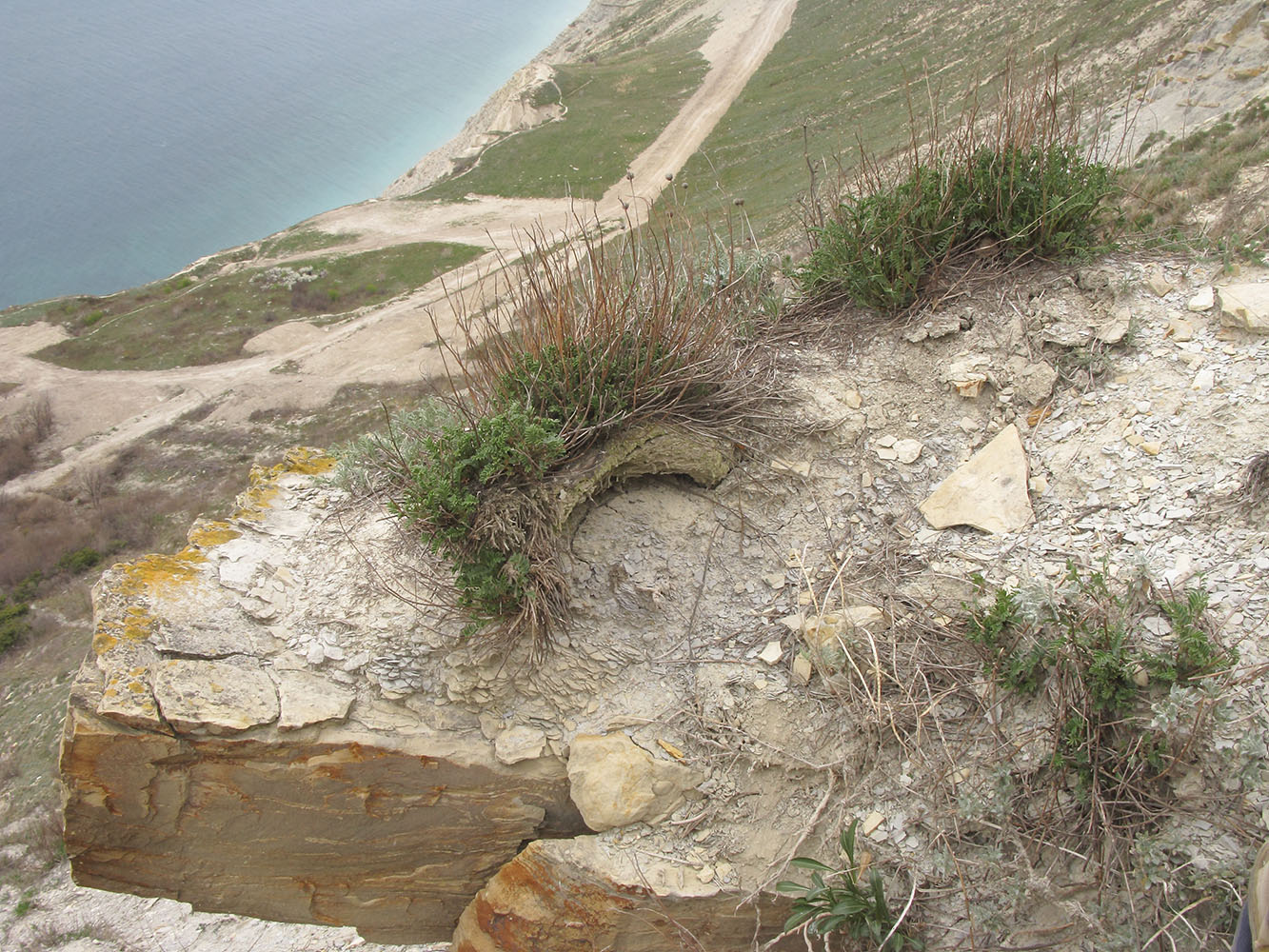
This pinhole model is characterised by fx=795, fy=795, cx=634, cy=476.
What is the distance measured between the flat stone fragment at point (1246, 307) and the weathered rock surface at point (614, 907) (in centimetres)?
361

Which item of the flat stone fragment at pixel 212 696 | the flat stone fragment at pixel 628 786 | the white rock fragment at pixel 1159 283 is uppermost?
the flat stone fragment at pixel 212 696

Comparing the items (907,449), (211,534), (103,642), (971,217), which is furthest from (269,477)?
(971,217)

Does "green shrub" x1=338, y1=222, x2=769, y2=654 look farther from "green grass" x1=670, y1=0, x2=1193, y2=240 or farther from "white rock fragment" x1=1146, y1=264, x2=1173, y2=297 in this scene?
"green grass" x1=670, y1=0, x2=1193, y2=240

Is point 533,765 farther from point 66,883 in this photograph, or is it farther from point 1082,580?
point 66,883

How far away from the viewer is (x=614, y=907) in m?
3.72

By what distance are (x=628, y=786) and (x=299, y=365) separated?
27.9m

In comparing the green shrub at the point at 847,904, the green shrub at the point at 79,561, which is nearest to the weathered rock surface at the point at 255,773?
the green shrub at the point at 847,904

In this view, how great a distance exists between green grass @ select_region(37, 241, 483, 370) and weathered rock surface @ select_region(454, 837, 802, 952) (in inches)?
1154

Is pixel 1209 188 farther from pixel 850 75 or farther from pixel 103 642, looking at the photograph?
pixel 850 75

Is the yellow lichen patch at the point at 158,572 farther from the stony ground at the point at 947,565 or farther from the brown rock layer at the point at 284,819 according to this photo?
the stony ground at the point at 947,565

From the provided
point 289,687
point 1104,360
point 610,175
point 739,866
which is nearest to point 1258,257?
point 1104,360

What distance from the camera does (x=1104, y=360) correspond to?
168 inches

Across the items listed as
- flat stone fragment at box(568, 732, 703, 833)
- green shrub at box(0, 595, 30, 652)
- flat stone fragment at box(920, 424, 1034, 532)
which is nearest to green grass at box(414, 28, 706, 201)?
green shrub at box(0, 595, 30, 652)

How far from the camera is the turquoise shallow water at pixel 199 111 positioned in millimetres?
48344
